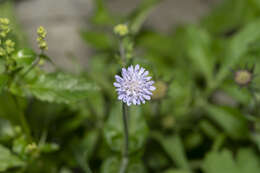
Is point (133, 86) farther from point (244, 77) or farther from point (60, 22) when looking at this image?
point (60, 22)

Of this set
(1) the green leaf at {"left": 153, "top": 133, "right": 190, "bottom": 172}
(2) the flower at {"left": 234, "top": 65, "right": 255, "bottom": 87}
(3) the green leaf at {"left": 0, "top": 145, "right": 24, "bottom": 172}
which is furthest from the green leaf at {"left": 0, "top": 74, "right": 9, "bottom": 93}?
(2) the flower at {"left": 234, "top": 65, "right": 255, "bottom": 87}

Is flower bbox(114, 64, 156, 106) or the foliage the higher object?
the foliage

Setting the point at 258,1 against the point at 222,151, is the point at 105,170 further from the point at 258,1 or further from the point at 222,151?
the point at 258,1

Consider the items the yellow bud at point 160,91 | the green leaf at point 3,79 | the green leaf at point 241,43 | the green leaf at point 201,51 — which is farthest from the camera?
the green leaf at point 201,51

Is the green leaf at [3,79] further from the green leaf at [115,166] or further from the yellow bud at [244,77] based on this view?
the yellow bud at [244,77]

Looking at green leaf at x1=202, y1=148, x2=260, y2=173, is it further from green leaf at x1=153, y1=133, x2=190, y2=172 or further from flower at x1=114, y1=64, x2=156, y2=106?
flower at x1=114, y1=64, x2=156, y2=106

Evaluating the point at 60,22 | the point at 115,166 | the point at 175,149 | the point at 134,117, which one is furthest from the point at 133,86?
the point at 60,22

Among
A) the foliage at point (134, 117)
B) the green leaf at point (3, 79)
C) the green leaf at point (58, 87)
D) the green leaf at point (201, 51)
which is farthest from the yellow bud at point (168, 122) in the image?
the green leaf at point (3, 79)
